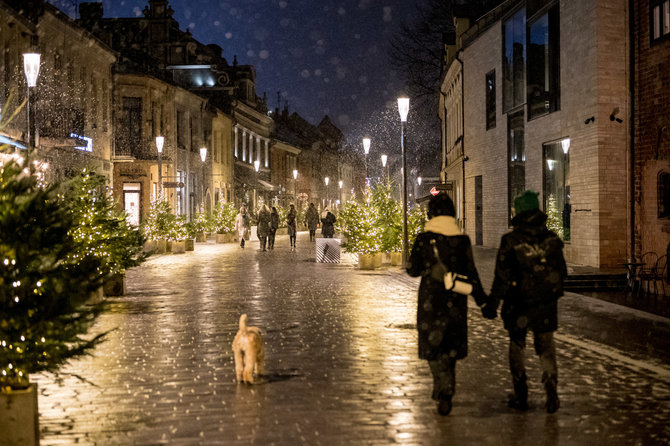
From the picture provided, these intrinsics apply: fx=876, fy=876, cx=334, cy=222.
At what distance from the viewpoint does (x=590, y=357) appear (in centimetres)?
938

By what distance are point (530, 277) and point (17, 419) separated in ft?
12.6

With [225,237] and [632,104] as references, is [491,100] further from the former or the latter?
[225,237]

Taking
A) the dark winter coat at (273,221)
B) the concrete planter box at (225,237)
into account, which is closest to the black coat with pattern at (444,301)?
the dark winter coat at (273,221)

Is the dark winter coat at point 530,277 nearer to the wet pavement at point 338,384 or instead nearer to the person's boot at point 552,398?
the person's boot at point 552,398

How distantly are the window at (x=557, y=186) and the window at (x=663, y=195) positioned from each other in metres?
6.81

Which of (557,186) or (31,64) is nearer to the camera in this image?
(31,64)

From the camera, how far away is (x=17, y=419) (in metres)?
5.41

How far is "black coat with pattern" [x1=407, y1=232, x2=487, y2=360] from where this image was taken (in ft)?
21.9

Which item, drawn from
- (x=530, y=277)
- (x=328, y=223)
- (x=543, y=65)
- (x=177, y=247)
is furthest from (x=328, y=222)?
(x=530, y=277)

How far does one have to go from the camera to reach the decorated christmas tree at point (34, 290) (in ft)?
18.0

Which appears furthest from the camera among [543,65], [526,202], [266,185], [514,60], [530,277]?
[266,185]

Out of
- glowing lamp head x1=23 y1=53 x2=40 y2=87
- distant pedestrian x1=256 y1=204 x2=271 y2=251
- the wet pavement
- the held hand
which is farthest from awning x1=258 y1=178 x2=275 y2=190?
the held hand

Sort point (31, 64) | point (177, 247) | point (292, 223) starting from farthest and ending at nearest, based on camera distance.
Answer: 1. point (292, 223)
2. point (177, 247)
3. point (31, 64)

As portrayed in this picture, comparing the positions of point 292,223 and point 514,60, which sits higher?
point 514,60
